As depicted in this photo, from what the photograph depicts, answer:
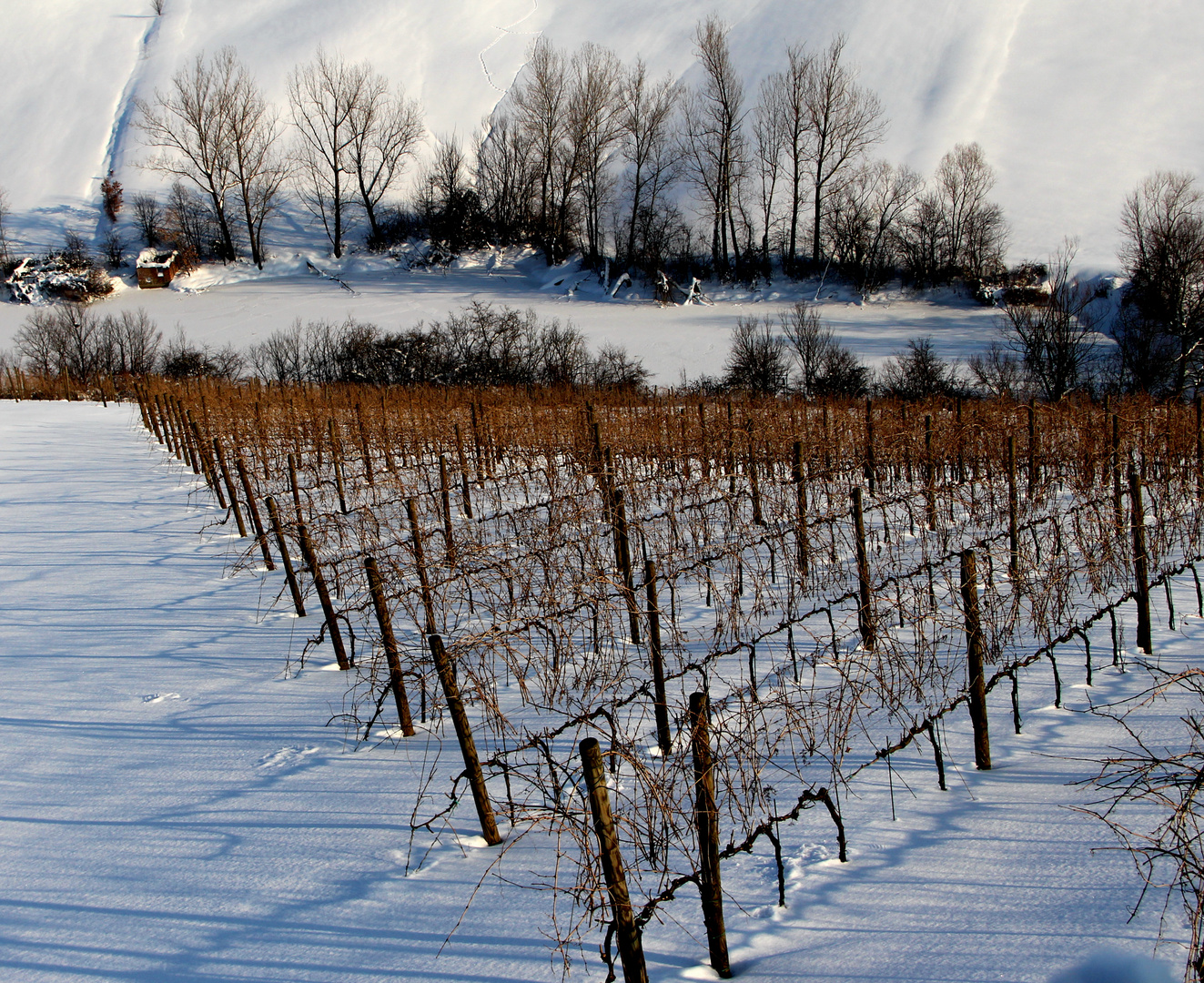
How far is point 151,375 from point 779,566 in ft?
90.1

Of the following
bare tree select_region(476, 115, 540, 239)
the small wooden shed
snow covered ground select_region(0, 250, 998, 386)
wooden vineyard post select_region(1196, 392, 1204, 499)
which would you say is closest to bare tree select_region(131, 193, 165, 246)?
the small wooden shed

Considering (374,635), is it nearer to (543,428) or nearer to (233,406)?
(543,428)

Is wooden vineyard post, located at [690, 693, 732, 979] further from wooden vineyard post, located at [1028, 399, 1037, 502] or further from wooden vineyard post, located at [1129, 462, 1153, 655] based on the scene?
wooden vineyard post, located at [1028, 399, 1037, 502]

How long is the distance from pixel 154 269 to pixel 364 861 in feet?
147

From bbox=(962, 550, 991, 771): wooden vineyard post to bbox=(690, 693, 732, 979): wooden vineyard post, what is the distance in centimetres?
179

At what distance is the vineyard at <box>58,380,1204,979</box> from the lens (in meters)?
2.79

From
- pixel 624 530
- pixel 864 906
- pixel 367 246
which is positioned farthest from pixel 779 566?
pixel 367 246

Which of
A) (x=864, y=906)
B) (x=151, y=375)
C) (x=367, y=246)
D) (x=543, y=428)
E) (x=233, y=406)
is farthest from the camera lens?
Answer: (x=367, y=246)

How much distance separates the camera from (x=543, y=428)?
48.2 ft

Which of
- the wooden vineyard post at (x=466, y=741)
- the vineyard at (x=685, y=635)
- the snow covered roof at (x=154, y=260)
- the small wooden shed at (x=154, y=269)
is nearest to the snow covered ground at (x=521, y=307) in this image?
the small wooden shed at (x=154, y=269)

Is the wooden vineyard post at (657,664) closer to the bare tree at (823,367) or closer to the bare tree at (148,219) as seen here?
the bare tree at (823,367)

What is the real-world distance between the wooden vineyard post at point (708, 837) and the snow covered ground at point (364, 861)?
0.11 metres

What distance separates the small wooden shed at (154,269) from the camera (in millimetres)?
39719

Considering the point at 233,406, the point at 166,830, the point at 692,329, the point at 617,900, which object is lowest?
the point at 166,830
